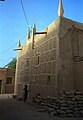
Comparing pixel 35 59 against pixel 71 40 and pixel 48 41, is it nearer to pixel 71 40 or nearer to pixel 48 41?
pixel 48 41

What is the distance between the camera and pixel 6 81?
35.0m

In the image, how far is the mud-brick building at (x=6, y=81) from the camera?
3434 cm

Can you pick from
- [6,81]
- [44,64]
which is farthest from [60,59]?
[6,81]

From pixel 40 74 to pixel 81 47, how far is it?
467 centimetres

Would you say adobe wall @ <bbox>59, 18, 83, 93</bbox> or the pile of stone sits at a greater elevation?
adobe wall @ <bbox>59, 18, 83, 93</bbox>

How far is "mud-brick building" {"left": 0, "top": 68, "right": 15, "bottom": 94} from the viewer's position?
34.3 meters

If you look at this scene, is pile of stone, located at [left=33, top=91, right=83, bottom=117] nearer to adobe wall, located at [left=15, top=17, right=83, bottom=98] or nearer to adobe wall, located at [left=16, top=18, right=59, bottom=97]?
adobe wall, located at [left=15, top=17, right=83, bottom=98]

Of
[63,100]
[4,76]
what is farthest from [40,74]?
[4,76]

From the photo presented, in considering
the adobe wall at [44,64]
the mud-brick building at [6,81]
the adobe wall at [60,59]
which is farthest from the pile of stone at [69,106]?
the mud-brick building at [6,81]

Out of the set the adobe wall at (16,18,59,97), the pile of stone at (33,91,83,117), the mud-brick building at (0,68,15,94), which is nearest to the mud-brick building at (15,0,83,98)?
the adobe wall at (16,18,59,97)

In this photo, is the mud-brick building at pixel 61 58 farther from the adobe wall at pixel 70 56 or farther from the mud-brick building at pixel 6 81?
the mud-brick building at pixel 6 81

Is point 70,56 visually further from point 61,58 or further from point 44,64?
point 44,64

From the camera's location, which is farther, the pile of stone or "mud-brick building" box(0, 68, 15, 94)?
"mud-brick building" box(0, 68, 15, 94)

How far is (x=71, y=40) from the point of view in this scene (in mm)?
15430
